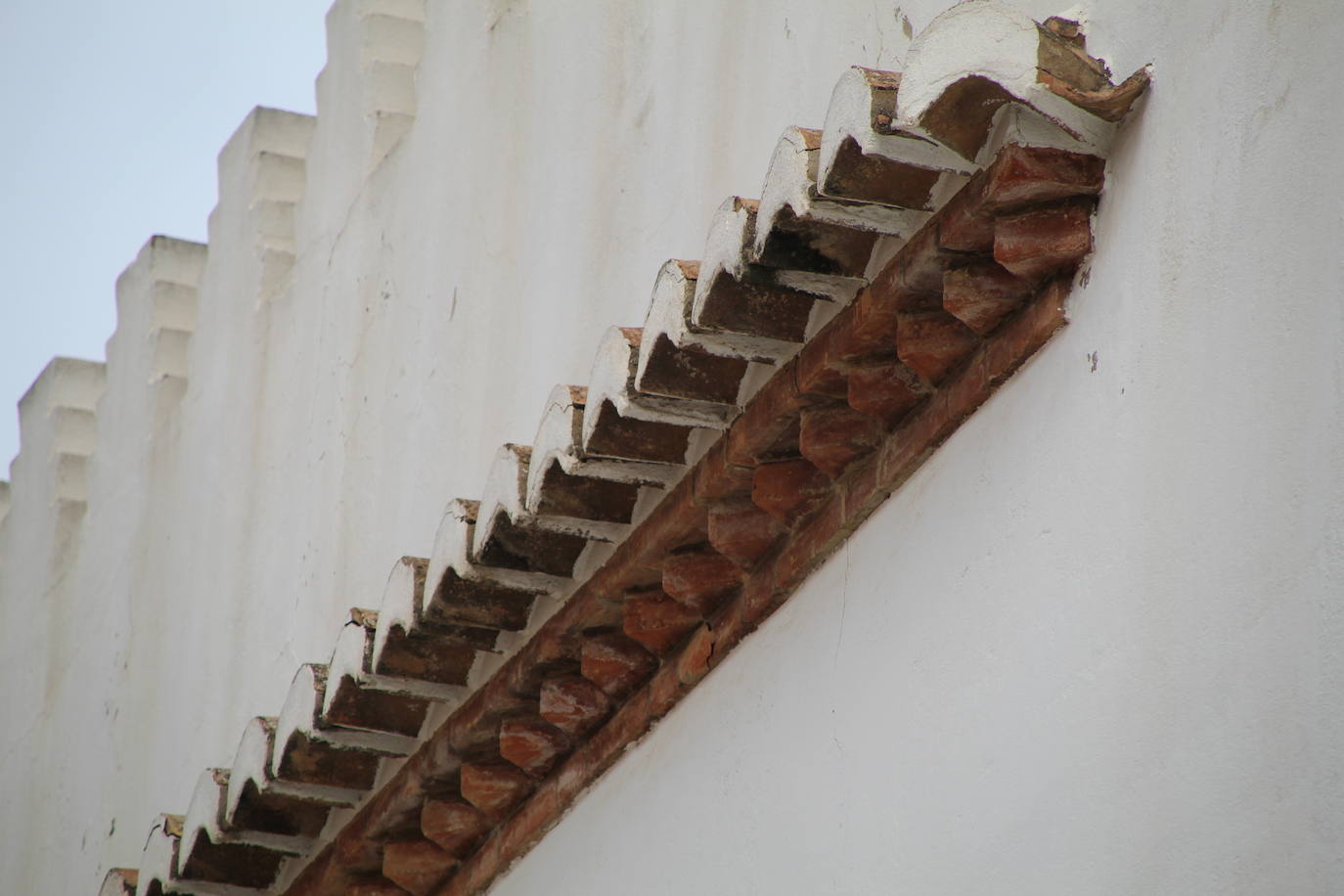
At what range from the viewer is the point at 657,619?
321 centimetres

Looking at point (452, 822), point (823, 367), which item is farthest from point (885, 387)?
point (452, 822)

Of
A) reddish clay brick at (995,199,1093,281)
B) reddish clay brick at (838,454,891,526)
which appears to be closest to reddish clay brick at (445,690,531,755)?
reddish clay brick at (838,454,891,526)

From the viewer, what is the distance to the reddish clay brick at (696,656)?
125 inches

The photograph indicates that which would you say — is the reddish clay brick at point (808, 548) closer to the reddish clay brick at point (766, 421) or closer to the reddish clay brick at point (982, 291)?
the reddish clay brick at point (766, 421)

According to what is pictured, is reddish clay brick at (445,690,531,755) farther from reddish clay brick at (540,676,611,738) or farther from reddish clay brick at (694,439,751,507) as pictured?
reddish clay brick at (694,439,751,507)

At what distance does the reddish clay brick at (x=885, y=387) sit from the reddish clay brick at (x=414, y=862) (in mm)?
1576

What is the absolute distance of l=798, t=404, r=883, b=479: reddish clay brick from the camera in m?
2.78

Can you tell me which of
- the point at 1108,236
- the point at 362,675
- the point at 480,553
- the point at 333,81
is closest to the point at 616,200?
the point at 480,553

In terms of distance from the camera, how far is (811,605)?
291 centimetres

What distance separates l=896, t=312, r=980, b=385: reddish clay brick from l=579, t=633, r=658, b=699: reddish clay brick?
89cm

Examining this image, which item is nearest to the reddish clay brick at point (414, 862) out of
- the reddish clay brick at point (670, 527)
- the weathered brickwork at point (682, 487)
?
the weathered brickwork at point (682, 487)

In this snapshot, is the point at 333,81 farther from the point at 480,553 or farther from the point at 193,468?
the point at 480,553

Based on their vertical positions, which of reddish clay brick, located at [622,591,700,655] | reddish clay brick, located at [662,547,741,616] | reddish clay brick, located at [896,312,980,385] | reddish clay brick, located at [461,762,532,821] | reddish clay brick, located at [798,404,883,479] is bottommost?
reddish clay brick, located at [461,762,532,821]

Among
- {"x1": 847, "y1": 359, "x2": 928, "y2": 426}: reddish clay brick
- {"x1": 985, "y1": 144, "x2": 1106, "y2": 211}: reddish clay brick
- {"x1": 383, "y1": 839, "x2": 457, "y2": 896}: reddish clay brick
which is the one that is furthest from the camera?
{"x1": 383, "y1": 839, "x2": 457, "y2": 896}: reddish clay brick
